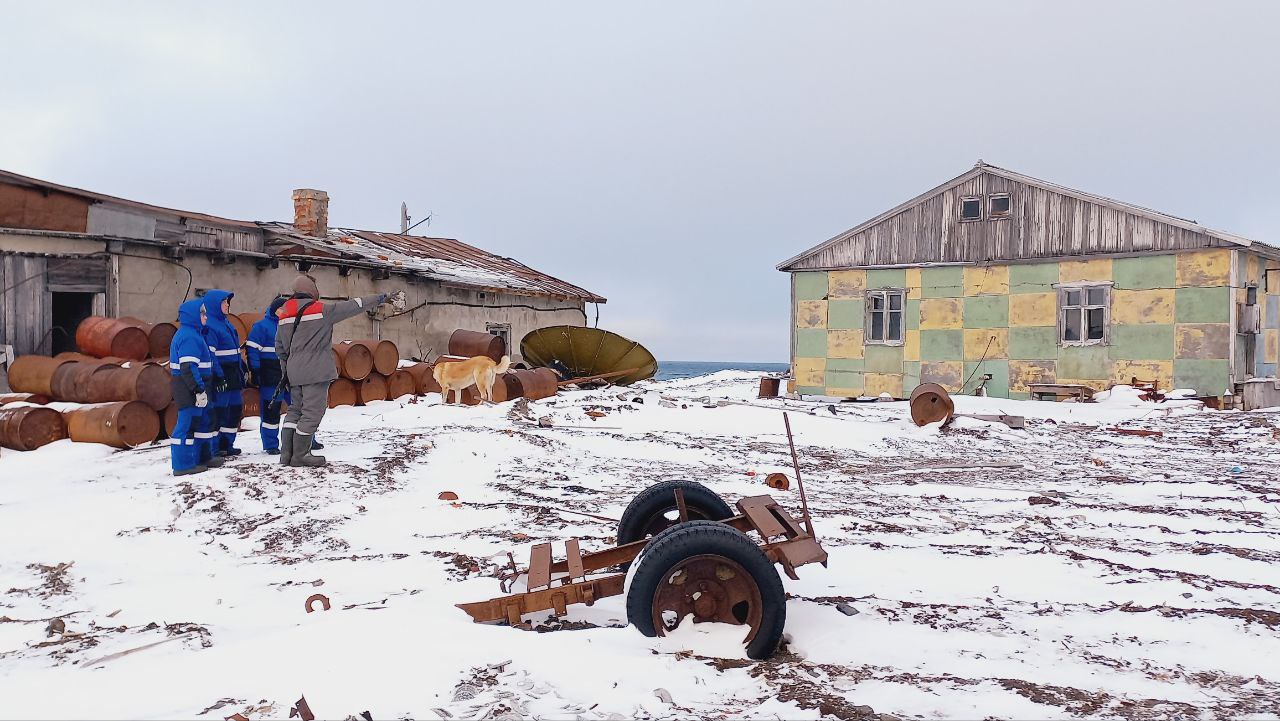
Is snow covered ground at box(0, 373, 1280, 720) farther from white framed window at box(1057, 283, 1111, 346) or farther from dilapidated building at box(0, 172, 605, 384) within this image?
white framed window at box(1057, 283, 1111, 346)

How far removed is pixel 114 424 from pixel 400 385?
17.6ft

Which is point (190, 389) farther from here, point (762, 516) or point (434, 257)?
point (434, 257)

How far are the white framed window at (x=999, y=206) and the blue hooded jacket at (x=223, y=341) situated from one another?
16724 millimetres

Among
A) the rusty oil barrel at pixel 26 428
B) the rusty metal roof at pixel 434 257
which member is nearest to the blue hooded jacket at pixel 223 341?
the rusty oil barrel at pixel 26 428

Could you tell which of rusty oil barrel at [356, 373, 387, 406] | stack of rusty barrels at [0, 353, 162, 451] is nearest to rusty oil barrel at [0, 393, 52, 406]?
stack of rusty barrels at [0, 353, 162, 451]

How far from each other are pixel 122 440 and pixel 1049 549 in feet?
31.0

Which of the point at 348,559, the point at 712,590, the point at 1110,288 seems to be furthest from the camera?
the point at 1110,288

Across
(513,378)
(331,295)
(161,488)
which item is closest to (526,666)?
(161,488)

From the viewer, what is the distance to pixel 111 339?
33.2 ft

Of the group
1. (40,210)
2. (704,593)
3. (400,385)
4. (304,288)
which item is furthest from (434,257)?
(704,593)

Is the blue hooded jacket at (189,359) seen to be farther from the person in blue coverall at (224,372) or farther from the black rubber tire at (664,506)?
the black rubber tire at (664,506)

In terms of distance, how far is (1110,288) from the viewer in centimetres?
1664

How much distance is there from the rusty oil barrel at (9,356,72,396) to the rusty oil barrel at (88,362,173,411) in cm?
113

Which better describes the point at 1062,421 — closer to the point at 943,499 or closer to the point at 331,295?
the point at 943,499
